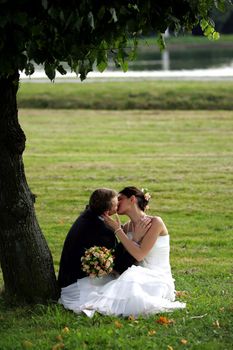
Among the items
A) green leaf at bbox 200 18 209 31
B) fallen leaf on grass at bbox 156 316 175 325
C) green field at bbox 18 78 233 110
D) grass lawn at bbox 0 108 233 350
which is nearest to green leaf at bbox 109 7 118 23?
green leaf at bbox 200 18 209 31

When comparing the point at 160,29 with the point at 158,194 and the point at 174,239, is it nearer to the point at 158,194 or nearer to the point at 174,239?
the point at 174,239

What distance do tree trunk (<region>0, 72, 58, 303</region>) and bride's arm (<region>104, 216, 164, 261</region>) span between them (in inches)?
24.9

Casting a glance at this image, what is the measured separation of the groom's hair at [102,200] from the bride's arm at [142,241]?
0.31 ft

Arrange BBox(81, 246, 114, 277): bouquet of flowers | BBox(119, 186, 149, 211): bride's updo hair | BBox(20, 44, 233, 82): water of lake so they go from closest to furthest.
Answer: BBox(81, 246, 114, 277): bouquet of flowers
BBox(119, 186, 149, 211): bride's updo hair
BBox(20, 44, 233, 82): water of lake

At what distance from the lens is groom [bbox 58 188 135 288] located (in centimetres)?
846

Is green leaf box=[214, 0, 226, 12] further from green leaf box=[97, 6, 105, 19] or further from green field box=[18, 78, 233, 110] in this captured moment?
green field box=[18, 78, 233, 110]

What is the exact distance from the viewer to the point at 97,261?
26.6 ft

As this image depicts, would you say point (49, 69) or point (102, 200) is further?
point (102, 200)

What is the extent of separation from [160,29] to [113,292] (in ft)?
7.39

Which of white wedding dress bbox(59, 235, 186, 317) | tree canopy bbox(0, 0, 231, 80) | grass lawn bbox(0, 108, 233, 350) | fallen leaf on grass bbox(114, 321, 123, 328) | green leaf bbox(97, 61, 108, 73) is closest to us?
tree canopy bbox(0, 0, 231, 80)

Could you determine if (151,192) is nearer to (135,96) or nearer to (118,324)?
(118,324)

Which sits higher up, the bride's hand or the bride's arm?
the bride's hand

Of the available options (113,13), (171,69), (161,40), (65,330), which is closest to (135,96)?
(171,69)

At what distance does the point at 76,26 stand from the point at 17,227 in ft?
7.45
